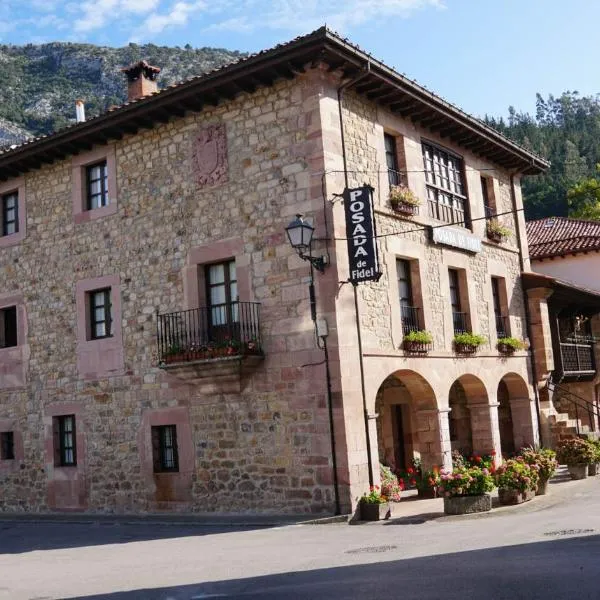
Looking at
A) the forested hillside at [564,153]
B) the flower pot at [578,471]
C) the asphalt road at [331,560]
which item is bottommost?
the asphalt road at [331,560]

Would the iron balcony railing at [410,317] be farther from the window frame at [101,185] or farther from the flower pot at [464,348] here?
the window frame at [101,185]

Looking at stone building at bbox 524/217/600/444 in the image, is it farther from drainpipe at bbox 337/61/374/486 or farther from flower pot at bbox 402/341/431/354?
drainpipe at bbox 337/61/374/486

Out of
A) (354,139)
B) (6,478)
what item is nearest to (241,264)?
(354,139)

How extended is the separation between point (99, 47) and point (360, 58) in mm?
91518

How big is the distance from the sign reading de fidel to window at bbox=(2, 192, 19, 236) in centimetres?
918

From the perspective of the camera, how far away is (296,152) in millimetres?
14453

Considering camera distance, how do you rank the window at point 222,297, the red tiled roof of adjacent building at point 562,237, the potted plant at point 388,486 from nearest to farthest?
the potted plant at point 388,486 < the window at point 222,297 < the red tiled roof of adjacent building at point 562,237

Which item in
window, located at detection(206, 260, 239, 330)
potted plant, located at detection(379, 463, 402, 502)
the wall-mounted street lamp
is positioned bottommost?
potted plant, located at detection(379, 463, 402, 502)

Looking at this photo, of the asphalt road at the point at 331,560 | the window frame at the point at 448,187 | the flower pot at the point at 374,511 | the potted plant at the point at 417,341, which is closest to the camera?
the asphalt road at the point at 331,560

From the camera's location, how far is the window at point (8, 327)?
19.0 meters

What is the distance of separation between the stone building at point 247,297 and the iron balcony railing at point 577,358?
9.21 feet

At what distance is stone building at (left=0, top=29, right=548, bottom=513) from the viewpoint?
1405cm

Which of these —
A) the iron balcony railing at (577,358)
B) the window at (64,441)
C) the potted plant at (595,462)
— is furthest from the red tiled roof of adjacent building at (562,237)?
the window at (64,441)

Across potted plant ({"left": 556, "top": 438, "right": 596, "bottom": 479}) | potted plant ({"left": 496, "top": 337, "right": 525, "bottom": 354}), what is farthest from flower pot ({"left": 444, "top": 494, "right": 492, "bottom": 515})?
potted plant ({"left": 496, "top": 337, "right": 525, "bottom": 354})
